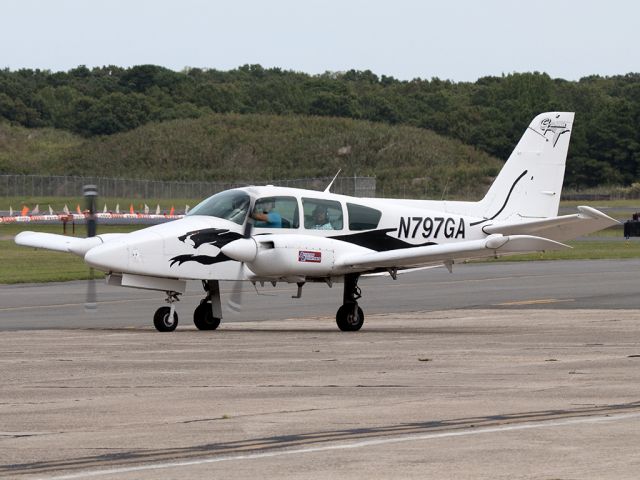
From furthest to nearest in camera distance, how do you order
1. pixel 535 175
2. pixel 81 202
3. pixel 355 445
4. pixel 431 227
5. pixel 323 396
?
pixel 81 202, pixel 535 175, pixel 431 227, pixel 323 396, pixel 355 445

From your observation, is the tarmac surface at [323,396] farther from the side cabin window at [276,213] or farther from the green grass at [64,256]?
the green grass at [64,256]

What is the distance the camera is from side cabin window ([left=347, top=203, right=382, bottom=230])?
81.0 ft

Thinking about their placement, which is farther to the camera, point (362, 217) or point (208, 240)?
point (362, 217)

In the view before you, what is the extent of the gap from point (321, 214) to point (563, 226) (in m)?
4.43

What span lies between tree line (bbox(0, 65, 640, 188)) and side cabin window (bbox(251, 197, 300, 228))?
10230cm

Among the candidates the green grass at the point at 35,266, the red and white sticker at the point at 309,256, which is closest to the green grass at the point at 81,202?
the green grass at the point at 35,266

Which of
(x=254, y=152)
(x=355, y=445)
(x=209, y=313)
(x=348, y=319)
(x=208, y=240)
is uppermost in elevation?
(x=355, y=445)

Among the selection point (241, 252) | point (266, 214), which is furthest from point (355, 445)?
point (266, 214)

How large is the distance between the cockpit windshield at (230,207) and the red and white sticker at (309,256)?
119 centimetres

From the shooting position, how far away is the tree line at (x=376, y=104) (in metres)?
126

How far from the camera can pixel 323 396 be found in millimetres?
14445

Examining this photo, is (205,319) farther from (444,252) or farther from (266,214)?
(444,252)

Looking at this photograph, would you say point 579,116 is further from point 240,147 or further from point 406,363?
point 406,363

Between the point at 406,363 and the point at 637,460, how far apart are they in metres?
8.07
